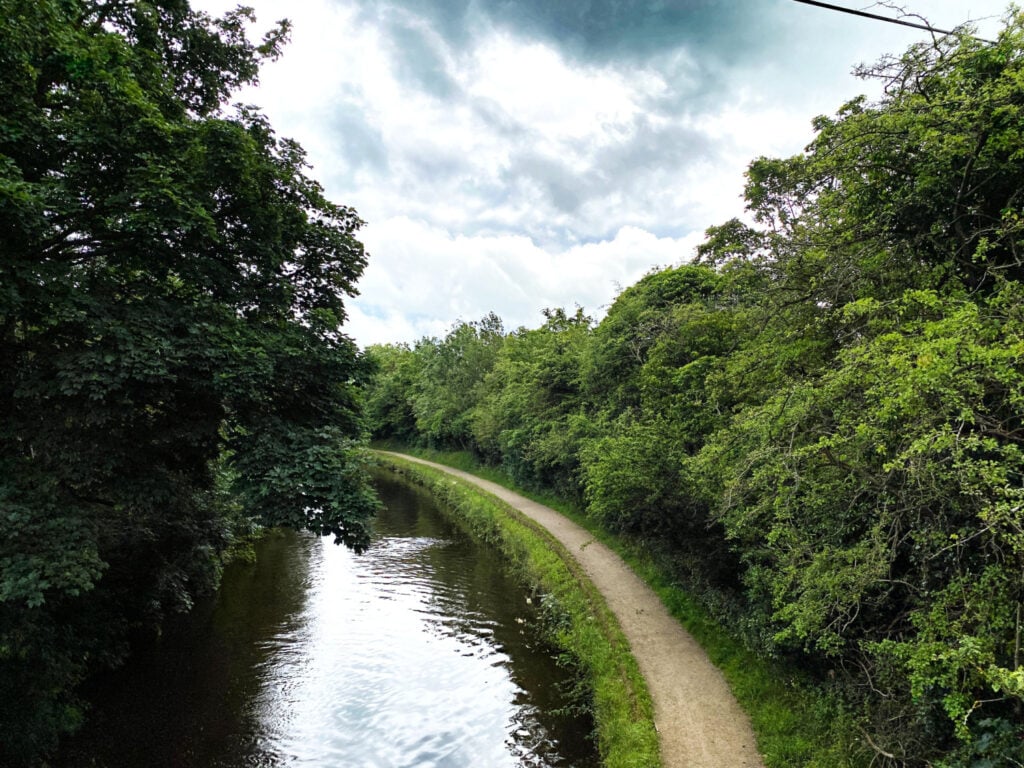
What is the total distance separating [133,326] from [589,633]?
1118cm

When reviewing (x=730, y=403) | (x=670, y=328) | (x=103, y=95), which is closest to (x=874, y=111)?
(x=730, y=403)

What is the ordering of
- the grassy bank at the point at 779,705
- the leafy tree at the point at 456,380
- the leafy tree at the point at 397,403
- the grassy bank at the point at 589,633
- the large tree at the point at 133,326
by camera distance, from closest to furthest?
1. the large tree at the point at 133,326
2. the grassy bank at the point at 779,705
3. the grassy bank at the point at 589,633
4. the leafy tree at the point at 456,380
5. the leafy tree at the point at 397,403

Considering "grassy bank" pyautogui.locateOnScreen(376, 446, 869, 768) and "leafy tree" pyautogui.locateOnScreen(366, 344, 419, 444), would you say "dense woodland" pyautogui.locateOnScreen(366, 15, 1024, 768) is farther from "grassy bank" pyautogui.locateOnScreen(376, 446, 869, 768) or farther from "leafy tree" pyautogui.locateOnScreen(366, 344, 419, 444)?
"leafy tree" pyautogui.locateOnScreen(366, 344, 419, 444)

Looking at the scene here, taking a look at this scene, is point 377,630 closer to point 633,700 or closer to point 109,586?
point 109,586

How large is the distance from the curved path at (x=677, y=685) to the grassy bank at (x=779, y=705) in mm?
221

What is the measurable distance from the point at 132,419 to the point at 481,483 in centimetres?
2646

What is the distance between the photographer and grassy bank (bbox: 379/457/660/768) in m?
8.58

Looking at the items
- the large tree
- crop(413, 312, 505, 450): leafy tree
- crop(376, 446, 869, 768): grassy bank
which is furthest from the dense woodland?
crop(413, 312, 505, 450): leafy tree

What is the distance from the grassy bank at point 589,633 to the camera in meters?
8.58

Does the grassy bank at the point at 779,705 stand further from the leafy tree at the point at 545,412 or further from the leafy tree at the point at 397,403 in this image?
the leafy tree at the point at 397,403

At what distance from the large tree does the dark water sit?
1370mm

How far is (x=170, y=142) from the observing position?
24.4 feet

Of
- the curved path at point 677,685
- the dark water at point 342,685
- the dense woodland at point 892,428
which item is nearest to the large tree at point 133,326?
the dark water at point 342,685

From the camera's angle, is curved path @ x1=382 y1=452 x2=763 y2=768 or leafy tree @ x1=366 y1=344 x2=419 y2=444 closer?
curved path @ x1=382 y1=452 x2=763 y2=768
